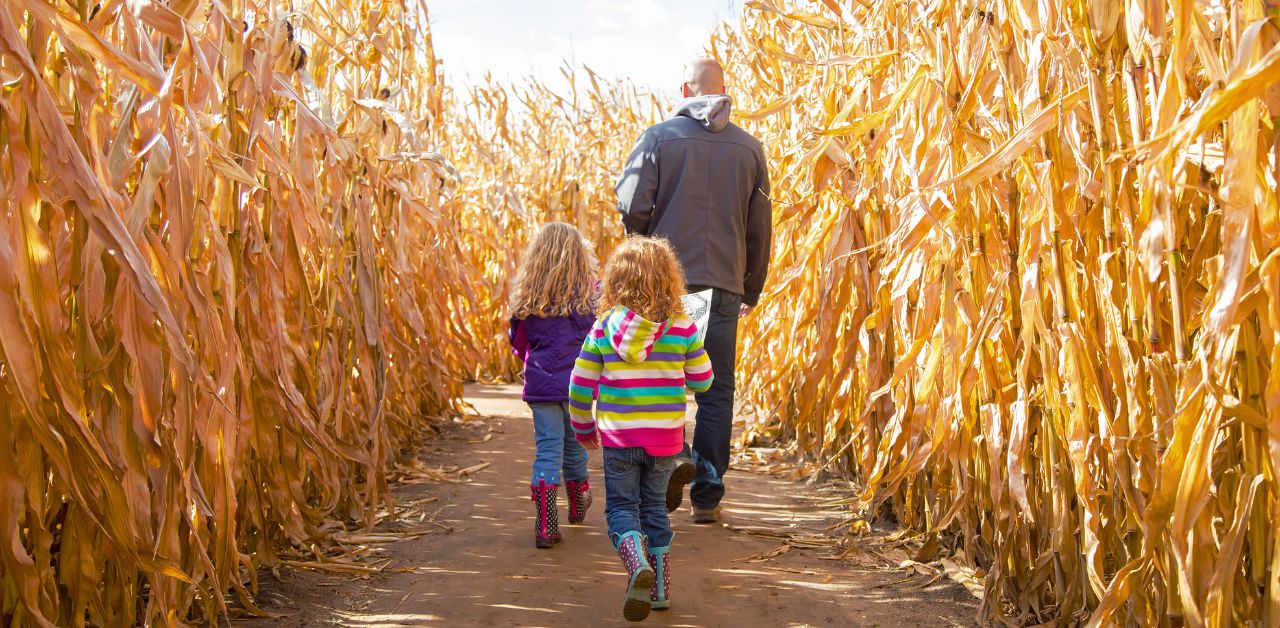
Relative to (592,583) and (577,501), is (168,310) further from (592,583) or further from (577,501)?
(577,501)

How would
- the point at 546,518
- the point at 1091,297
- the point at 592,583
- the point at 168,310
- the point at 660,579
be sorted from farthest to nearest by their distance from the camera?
the point at 546,518 → the point at 592,583 → the point at 660,579 → the point at 1091,297 → the point at 168,310

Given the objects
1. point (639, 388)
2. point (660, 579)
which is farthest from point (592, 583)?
point (639, 388)

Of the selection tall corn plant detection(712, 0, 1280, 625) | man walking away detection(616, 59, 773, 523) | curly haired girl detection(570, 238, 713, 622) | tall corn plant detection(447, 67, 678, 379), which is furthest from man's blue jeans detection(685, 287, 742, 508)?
tall corn plant detection(447, 67, 678, 379)

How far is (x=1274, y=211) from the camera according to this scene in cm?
157

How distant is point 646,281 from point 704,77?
127 cm

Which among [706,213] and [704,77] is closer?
[706,213]

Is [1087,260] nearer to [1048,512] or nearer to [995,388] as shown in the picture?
[995,388]

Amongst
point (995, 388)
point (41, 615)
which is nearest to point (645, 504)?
point (995, 388)

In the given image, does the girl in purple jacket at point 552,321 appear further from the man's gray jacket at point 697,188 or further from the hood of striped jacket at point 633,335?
the hood of striped jacket at point 633,335

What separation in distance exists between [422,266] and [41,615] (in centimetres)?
336

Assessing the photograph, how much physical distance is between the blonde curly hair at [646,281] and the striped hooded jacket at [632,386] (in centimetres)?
3

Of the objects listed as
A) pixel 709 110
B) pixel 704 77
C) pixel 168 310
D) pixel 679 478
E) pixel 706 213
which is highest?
pixel 704 77

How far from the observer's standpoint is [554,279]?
11.6 feet

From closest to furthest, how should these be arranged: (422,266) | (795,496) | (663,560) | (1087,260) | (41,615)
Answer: (41,615) < (1087,260) < (663,560) < (795,496) < (422,266)
